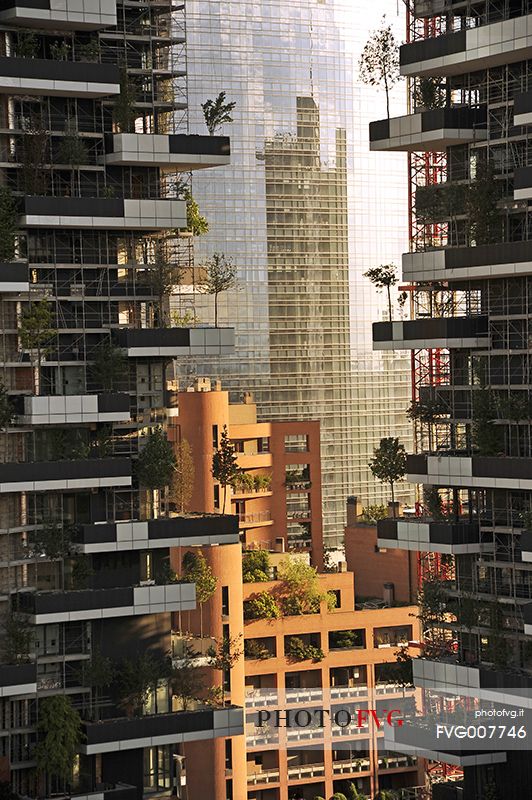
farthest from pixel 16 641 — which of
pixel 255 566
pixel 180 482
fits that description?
pixel 255 566

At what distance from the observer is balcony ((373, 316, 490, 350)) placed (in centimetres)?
3603

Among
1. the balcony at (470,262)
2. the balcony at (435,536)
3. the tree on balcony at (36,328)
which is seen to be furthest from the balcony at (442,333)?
the tree on balcony at (36,328)

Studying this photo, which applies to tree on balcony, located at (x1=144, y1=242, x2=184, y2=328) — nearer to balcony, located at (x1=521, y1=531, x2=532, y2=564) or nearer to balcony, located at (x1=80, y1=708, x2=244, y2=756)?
balcony, located at (x1=80, y1=708, x2=244, y2=756)

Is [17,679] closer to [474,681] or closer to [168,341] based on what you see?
[168,341]

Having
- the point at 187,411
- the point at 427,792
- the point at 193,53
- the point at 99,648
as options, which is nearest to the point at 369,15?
the point at 193,53

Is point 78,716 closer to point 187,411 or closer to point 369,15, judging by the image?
point 187,411

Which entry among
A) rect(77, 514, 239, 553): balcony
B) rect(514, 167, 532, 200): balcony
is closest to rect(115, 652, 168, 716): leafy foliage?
rect(77, 514, 239, 553): balcony

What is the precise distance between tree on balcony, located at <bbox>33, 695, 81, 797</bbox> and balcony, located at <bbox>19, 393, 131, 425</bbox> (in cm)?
473

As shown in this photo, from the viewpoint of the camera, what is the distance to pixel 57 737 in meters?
34.6

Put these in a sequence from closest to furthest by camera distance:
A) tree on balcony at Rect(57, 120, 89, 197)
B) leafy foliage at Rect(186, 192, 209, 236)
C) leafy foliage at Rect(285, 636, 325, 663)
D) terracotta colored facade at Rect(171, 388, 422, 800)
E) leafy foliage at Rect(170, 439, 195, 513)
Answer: tree on balcony at Rect(57, 120, 89, 197) < leafy foliage at Rect(170, 439, 195, 513) < leafy foliage at Rect(186, 192, 209, 236) < terracotta colored facade at Rect(171, 388, 422, 800) < leafy foliage at Rect(285, 636, 325, 663)

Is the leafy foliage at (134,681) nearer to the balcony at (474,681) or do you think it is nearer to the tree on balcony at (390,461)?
the balcony at (474,681)

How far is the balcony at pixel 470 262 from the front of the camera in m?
34.7

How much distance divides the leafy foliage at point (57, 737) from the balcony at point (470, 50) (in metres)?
12.7

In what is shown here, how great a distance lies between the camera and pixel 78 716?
115 ft
